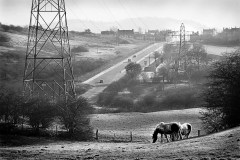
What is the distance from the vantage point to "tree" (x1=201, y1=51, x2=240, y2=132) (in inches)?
1016

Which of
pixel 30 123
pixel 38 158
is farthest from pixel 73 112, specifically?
pixel 38 158

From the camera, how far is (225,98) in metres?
26.3

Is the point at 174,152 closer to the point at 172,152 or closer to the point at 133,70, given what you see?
the point at 172,152

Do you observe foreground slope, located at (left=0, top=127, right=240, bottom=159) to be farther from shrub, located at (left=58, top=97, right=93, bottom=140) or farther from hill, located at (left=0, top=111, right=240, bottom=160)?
shrub, located at (left=58, top=97, right=93, bottom=140)

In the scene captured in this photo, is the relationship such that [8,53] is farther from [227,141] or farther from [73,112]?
[227,141]

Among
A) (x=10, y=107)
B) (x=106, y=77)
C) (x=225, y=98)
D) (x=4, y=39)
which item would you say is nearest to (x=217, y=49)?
(x=106, y=77)

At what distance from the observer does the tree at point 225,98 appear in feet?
84.6

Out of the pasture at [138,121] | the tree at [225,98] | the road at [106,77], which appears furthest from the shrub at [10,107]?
the road at [106,77]

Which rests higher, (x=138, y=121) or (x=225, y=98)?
(x=225, y=98)

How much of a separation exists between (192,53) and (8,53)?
36.8 m

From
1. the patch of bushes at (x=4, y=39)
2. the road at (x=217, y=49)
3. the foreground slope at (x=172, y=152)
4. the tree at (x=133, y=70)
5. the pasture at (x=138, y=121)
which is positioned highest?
the patch of bushes at (x=4, y=39)

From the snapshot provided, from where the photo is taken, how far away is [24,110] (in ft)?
97.5

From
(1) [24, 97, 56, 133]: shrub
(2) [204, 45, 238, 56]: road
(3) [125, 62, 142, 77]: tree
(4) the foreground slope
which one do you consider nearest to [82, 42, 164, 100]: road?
(3) [125, 62, 142, 77]: tree

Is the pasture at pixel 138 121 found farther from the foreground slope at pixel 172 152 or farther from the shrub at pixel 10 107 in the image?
the foreground slope at pixel 172 152
